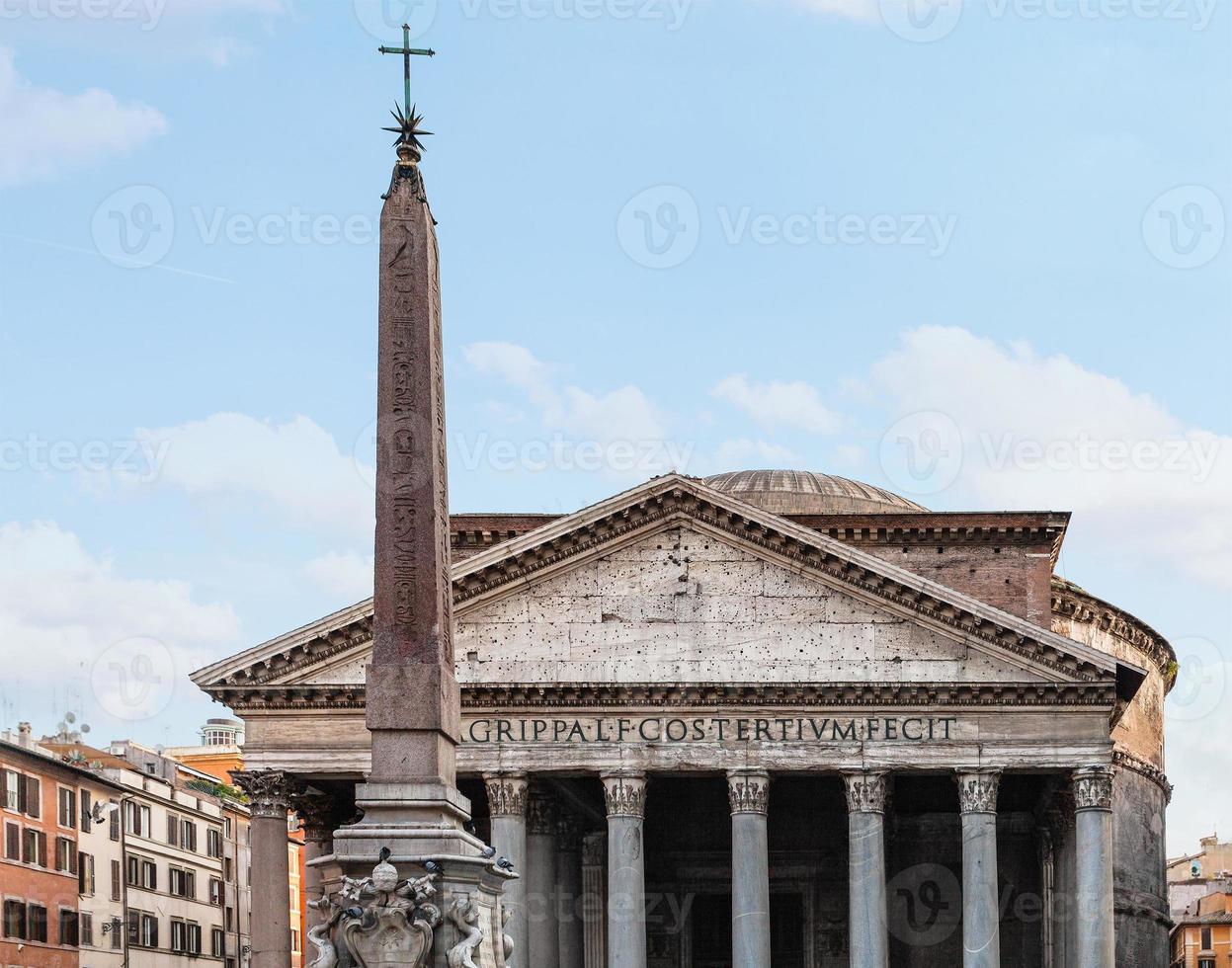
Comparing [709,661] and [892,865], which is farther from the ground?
[709,661]

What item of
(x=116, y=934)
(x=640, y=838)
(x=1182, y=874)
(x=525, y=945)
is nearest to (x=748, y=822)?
(x=640, y=838)

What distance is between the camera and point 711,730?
3500cm

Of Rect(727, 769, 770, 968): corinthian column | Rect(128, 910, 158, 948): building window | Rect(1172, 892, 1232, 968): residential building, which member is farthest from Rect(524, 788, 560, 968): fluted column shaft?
Rect(1172, 892, 1232, 968): residential building

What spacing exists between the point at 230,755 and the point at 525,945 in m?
50.2

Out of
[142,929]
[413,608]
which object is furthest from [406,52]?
[142,929]

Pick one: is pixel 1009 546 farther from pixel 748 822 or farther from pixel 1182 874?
pixel 1182 874

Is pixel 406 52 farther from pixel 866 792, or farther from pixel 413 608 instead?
pixel 866 792

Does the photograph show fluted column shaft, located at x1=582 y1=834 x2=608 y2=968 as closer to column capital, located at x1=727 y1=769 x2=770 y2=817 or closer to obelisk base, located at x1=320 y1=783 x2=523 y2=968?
column capital, located at x1=727 y1=769 x2=770 y2=817

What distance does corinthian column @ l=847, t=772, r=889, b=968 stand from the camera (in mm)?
33906

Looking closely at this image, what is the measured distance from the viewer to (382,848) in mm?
12906

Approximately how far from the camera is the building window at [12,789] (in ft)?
158

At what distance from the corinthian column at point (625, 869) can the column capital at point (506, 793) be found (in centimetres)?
131

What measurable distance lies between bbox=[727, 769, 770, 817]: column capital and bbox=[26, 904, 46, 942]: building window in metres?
21.0

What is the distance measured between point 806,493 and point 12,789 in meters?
18.1
